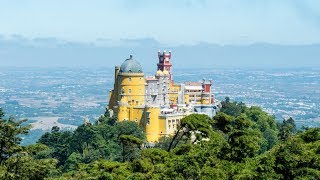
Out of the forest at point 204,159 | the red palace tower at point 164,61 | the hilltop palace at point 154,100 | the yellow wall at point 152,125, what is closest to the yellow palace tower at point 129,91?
the hilltop palace at point 154,100

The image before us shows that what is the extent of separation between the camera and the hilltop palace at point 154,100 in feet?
235

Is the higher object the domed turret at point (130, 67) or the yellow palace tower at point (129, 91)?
the domed turret at point (130, 67)

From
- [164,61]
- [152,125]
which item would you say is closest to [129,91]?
[152,125]

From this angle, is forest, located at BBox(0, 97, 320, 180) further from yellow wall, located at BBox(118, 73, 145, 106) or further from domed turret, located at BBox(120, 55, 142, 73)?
domed turret, located at BBox(120, 55, 142, 73)

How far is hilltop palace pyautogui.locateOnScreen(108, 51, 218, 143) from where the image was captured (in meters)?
71.5

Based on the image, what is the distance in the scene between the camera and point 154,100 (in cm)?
7656

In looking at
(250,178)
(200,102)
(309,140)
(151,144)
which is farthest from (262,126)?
(250,178)

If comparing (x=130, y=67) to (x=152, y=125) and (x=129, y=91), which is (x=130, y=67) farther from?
(x=152, y=125)

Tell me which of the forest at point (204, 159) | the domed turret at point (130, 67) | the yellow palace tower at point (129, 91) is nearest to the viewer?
the forest at point (204, 159)

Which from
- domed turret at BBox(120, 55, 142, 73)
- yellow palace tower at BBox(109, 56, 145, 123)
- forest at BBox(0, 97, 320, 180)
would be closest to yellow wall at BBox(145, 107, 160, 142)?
yellow palace tower at BBox(109, 56, 145, 123)

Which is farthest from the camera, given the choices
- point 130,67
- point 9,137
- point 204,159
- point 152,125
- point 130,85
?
point 130,67

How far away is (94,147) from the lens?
6769cm

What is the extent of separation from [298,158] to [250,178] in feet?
8.13

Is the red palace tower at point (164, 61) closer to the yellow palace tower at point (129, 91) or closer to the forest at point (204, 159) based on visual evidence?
the yellow palace tower at point (129, 91)
